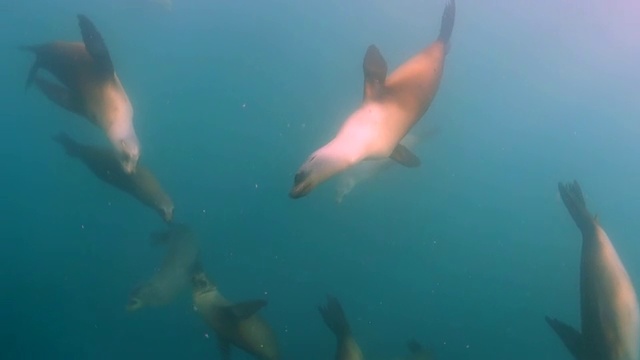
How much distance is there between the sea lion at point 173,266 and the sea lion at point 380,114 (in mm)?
3597

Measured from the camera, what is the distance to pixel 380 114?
3893 mm

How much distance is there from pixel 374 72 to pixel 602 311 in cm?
224

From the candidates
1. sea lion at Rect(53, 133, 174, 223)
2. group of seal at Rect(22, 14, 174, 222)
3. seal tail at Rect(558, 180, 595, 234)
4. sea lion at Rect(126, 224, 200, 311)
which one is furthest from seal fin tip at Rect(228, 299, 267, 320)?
seal tail at Rect(558, 180, 595, 234)

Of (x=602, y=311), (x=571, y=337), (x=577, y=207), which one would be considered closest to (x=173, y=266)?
(x=577, y=207)

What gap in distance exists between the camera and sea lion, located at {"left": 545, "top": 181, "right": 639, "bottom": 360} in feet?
13.0

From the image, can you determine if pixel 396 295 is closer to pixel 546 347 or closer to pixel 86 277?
pixel 546 347

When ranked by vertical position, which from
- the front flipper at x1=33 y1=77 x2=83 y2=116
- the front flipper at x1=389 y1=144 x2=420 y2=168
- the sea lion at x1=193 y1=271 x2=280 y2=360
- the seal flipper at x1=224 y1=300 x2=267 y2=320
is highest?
the front flipper at x1=389 y1=144 x2=420 y2=168

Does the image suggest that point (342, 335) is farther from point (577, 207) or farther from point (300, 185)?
point (300, 185)

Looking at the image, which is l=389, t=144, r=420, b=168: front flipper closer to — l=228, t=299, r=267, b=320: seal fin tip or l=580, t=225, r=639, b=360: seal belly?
l=580, t=225, r=639, b=360: seal belly

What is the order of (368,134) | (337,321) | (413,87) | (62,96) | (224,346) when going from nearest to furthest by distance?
(368,134)
(413,87)
(62,96)
(337,321)
(224,346)

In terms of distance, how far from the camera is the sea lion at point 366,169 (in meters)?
10.1

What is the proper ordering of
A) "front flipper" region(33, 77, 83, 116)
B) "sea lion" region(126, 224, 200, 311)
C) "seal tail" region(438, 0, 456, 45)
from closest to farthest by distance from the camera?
"seal tail" region(438, 0, 456, 45) → "front flipper" region(33, 77, 83, 116) → "sea lion" region(126, 224, 200, 311)

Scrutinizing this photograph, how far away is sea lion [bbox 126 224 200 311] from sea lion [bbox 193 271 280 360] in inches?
12.3

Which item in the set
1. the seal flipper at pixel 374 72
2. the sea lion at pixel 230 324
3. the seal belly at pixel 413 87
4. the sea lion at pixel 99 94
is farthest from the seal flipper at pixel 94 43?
the sea lion at pixel 230 324
